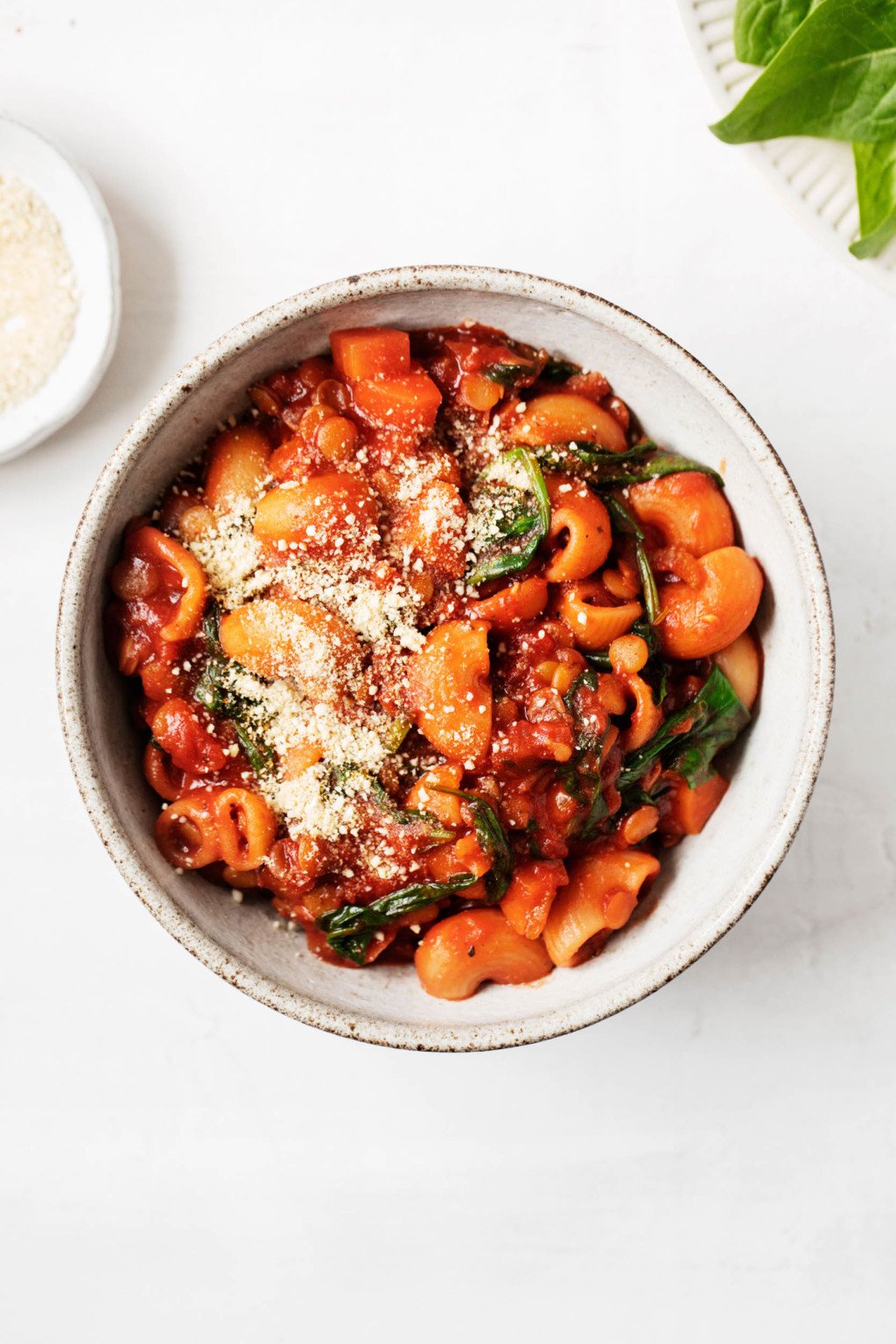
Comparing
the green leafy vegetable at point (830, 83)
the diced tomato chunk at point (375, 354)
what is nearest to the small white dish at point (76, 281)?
the diced tomato chunk at point (375, 354)

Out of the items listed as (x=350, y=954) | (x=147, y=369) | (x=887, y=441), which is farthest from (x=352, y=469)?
(x=887, y=441)

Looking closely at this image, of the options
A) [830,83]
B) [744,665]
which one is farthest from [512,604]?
[830,83]

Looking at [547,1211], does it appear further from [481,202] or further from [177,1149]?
[481,202]

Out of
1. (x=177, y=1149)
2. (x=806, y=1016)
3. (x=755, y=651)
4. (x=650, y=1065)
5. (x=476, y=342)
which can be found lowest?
(x=177, y=1149)

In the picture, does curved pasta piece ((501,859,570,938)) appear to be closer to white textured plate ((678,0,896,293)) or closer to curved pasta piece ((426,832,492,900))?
curved pasta piece ((426,832,492,900))

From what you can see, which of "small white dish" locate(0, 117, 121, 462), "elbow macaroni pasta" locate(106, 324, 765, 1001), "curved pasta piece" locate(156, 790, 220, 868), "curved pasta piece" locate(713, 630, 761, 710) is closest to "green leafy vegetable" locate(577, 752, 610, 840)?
"elbow macaroni pasta" locate(106, 324, 765, 1001)

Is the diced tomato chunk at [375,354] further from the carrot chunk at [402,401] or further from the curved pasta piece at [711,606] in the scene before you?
the curved pasta piece at [711,606]

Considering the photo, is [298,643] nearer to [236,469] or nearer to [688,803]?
[236,469]
